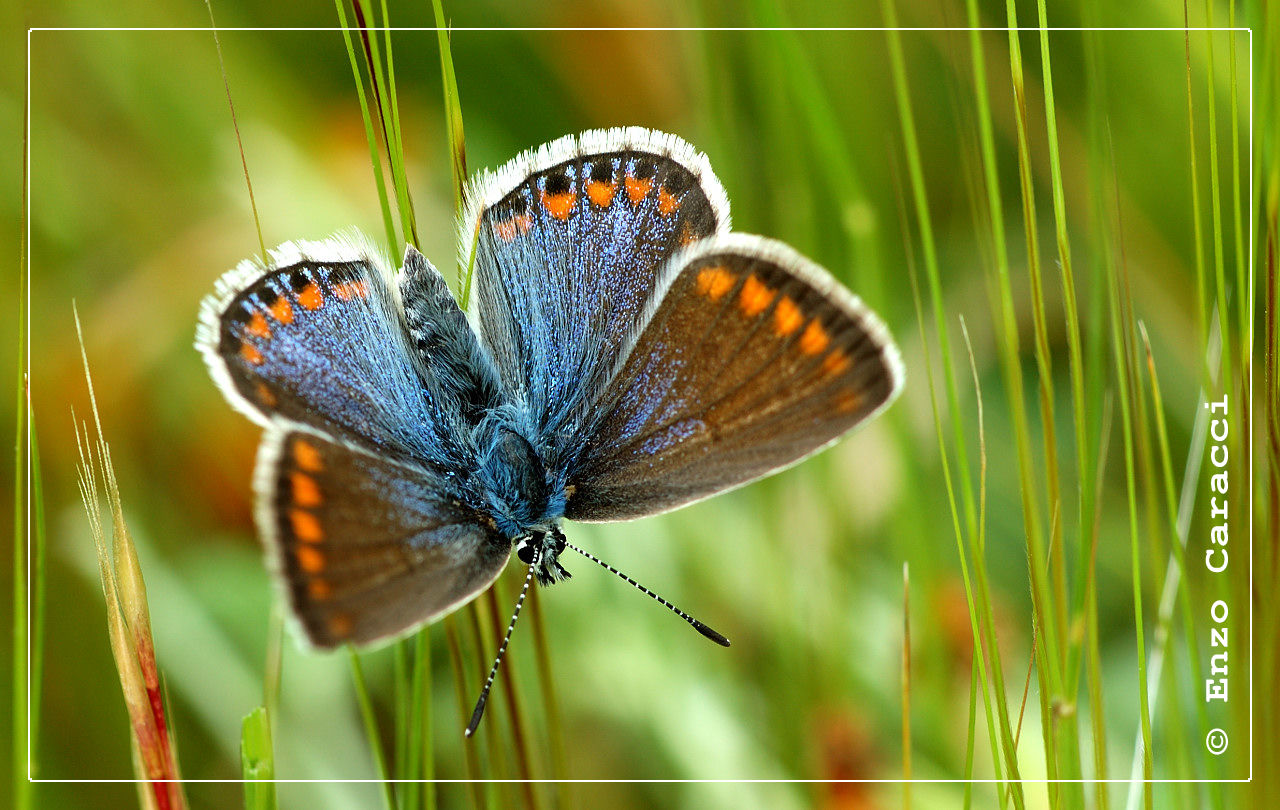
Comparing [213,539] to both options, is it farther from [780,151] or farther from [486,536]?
[780,151]

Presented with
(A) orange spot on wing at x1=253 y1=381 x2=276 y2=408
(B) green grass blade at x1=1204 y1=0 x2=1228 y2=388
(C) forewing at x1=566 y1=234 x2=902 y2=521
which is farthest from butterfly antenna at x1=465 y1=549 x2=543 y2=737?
(B) green grass blade at x1=1204 y1=0 x2=1228 y2=388

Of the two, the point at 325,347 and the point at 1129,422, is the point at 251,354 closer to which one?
the point at 325,347

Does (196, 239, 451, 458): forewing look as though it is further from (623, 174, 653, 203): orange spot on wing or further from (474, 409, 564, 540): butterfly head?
(623, 174, 653, 203): orange spot on wing

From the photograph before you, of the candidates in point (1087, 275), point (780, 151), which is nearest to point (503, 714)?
point (780, 151)

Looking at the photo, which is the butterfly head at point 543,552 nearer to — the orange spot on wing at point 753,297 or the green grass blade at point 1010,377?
the orange spot on wing at point 753,297

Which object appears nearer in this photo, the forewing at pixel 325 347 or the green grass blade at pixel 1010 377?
the green grass blade at pixel 1010 377
